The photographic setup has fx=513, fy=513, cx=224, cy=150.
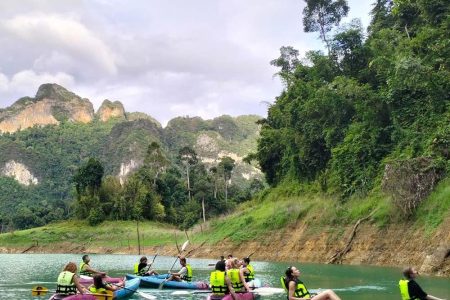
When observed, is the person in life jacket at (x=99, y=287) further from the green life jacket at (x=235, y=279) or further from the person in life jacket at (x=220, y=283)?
the green life jacket at (x=235, y=279)

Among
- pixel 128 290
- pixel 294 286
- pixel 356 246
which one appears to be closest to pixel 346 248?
pixel 356 246

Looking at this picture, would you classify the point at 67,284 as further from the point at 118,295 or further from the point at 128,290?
the point at 128,290

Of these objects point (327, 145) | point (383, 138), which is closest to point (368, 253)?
point (383, 138)

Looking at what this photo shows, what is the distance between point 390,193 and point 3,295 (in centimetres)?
2360

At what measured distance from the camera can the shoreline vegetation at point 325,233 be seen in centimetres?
2967

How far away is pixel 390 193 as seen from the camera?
33281 millimetres

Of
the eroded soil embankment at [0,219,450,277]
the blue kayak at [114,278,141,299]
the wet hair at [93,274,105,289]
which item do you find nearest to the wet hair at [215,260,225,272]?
the wet hair at [93,274,105,289]

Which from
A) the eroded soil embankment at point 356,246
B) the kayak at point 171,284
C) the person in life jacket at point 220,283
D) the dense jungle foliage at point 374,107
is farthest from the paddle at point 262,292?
the dense jungle foliage at point 374,107

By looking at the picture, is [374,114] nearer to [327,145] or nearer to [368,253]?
[327,145]

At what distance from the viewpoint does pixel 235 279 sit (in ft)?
53.9

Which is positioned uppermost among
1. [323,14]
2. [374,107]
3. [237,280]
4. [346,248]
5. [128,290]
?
[323,14]

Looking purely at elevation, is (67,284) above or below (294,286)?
above

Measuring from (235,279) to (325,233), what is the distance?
2367 centimetres

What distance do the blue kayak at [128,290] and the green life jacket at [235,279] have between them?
508cm
